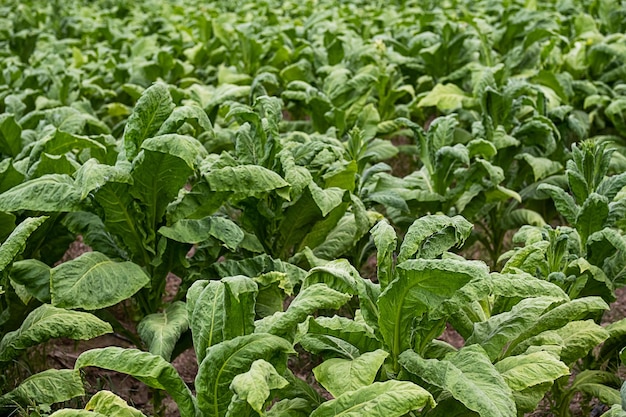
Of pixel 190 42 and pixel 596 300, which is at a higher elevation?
pixel 596 300

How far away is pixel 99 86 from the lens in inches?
232

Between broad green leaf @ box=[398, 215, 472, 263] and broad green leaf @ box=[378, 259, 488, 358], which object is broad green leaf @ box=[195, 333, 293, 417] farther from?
broad green leaf @ box=[398, 215, 472, 263]

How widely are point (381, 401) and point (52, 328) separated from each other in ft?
4.23

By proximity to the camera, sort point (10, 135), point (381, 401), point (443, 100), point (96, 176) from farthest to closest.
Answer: point (443, 100) → point (10, 135) → point (96, 176) → point (381, 401)

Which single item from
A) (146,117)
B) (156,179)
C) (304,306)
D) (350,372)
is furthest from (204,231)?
(350,372)

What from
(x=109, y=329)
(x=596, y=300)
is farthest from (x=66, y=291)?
(x=596, y=300)

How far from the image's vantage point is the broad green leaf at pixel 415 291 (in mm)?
2215

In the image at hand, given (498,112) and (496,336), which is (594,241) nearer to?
(496,336)

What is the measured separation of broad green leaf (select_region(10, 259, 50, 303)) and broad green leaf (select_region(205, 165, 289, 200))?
75 cm

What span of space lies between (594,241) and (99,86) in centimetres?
397

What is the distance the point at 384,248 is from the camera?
2447 mm

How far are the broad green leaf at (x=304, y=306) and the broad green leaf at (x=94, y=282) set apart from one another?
788 mm

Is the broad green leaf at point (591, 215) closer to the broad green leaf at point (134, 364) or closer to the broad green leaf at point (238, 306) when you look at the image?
the broad green leaf at point (238, 306)

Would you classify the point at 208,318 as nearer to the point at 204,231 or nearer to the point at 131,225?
the point at 204,231
